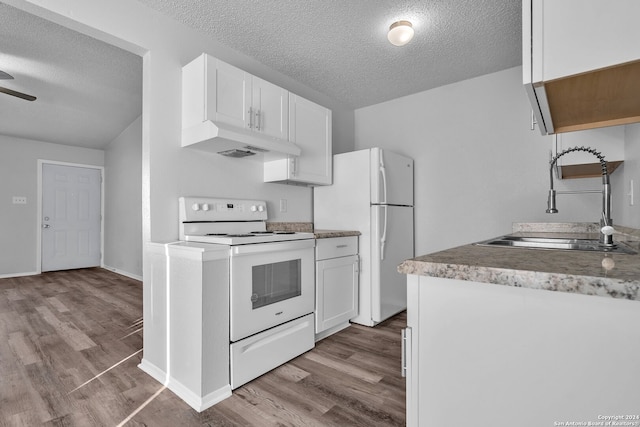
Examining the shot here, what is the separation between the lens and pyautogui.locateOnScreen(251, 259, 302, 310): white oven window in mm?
1979

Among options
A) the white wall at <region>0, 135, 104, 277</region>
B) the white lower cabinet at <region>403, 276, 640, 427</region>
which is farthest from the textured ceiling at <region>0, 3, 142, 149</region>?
the white lower cabinet at <region>403, 276, 640, 427</region>

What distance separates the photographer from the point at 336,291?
107 inches

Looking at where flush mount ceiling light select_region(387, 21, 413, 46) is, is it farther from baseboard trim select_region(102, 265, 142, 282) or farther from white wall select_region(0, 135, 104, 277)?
white wall select_region(0, 135, 104, 277)

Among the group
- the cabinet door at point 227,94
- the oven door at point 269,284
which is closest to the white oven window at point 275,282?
the oven door at point 269,284

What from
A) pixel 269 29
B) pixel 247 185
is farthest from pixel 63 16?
pixel 247 185

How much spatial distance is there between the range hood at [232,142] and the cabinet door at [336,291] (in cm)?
95

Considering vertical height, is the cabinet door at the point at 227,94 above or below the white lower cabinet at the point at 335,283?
above

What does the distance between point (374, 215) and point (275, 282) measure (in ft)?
3.95

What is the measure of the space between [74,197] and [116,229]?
1.08 metres

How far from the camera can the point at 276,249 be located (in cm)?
210

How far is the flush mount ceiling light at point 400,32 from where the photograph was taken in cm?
228

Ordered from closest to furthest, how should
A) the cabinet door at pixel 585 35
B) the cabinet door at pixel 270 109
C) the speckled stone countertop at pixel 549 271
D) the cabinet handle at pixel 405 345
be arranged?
the speckled stone countertop at pixel 549 271
the cabinet door at pixel 585 35
the cabinet handle at pixel 405 345
the cabinet door at pixel 270 109

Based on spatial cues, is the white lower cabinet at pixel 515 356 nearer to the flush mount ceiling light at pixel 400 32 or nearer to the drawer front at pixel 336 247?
the drawer front at pixel 336 247

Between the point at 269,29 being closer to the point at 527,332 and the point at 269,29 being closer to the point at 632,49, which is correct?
the point at 632,49
